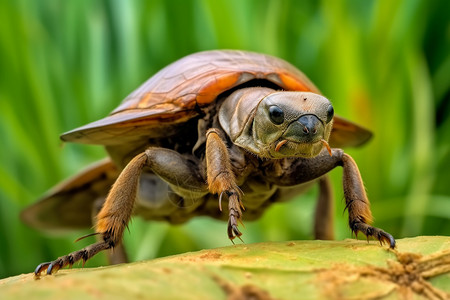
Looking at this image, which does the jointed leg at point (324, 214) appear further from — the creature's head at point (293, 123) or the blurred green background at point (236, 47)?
the creature's head at point (293, 123)

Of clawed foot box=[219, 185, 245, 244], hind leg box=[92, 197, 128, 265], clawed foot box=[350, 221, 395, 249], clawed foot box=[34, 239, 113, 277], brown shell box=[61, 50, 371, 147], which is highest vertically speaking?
brown shell box=[61, 50, 371, 147]

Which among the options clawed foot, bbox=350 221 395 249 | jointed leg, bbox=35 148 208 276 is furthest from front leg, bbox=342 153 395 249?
jointed leg, bbox=35 148 208 276

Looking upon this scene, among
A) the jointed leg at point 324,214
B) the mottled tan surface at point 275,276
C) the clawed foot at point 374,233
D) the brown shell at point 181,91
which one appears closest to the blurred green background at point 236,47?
the jointed leg at point 324,214

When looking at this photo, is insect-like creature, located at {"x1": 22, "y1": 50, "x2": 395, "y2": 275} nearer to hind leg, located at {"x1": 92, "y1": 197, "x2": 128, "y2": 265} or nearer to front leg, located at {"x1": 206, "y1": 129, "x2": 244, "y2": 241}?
front leg, located at {"x1": 206, "y1": 129, "x2": 244, "y2": 241}

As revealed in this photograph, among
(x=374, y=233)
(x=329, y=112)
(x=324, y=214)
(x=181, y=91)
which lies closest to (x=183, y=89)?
(x=181, y=91)

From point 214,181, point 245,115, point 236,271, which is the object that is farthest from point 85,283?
point 245,115

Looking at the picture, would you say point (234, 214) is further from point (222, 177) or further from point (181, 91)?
point (181, 91)
